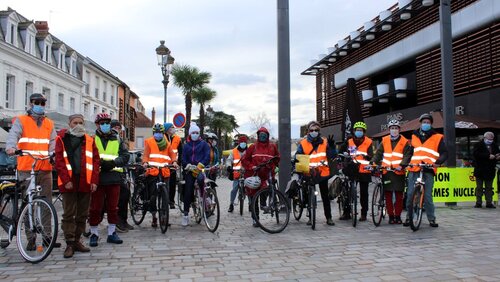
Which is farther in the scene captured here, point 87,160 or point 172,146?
point 172,146

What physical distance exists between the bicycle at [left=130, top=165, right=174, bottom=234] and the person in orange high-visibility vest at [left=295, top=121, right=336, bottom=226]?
257 cm

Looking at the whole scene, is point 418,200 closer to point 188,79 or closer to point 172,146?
point 172,146

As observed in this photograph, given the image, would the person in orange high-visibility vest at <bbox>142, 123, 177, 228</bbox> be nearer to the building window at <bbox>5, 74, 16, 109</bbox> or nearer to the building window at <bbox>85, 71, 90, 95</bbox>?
the building window at <bbox>5, 74, 16, 109</bbox>

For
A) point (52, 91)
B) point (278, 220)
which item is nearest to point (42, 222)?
point (278, 220)

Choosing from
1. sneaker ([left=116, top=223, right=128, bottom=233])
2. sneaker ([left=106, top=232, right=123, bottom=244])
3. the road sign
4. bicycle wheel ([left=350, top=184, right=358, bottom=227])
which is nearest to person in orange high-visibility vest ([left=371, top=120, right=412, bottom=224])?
bicycle wheel ([left=350, top=184, right=358, bottom=227])

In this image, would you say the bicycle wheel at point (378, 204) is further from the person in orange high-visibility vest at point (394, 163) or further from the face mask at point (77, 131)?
the face mask at point (77, 131)

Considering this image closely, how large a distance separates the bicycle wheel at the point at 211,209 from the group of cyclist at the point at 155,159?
1.60 feet

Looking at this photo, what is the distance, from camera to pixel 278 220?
312 inches

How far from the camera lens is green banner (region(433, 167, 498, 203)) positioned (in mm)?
10766

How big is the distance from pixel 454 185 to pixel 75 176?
867 centimetres

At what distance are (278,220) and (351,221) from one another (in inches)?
72.4

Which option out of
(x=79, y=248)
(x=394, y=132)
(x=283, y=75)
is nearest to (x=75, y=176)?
(x=79, y=248)

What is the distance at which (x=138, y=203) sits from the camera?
8.66 metres

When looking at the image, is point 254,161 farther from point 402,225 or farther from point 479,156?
point 479,156
